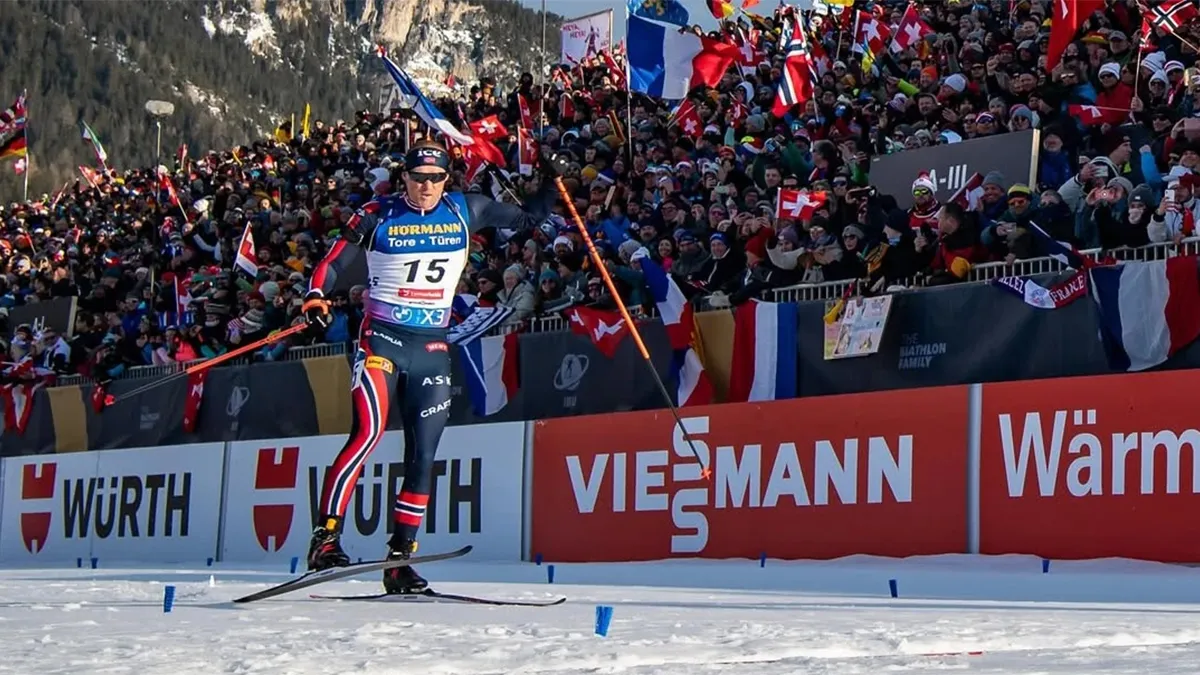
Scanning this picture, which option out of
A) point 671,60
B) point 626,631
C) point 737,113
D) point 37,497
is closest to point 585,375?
point 737,113

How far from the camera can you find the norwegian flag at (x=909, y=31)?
56.5 ft

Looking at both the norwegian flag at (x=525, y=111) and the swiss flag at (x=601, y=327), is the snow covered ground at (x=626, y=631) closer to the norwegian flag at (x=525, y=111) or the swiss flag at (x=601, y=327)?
the swiss flag at (x=601, y=327)

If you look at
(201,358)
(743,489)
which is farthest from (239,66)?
(743,489)

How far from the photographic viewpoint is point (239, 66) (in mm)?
117750

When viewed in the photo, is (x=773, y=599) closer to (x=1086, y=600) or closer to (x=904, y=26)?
(x=1086, y=600)

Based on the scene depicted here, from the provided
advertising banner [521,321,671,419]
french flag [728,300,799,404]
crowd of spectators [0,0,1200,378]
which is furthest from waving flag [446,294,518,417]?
french flag [728,300,799,404]

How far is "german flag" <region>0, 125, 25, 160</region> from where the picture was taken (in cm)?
3162

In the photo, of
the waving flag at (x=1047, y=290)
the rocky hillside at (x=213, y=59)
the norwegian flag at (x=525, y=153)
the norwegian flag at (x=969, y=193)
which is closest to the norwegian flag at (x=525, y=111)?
the norwegian flag at (x=525, y=153)

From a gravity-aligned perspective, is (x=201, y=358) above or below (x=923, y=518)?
above

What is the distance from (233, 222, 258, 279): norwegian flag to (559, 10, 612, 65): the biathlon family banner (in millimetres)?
6392

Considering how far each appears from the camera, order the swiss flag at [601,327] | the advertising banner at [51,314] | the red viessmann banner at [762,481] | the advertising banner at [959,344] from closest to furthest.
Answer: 1. the advertising banner at [959,344]
2. the red viessmann banner at [762,481]
3. the swiss flag at [601,327]
4. the advertising banner at [51,314]

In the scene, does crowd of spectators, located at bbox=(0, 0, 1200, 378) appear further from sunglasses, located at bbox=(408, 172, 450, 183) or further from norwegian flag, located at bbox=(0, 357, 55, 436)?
sunglasses, located at bbox=(408, 172, 450, 183)

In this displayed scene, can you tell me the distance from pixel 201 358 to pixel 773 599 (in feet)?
40.2

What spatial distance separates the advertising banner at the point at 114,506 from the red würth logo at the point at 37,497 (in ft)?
0.04
